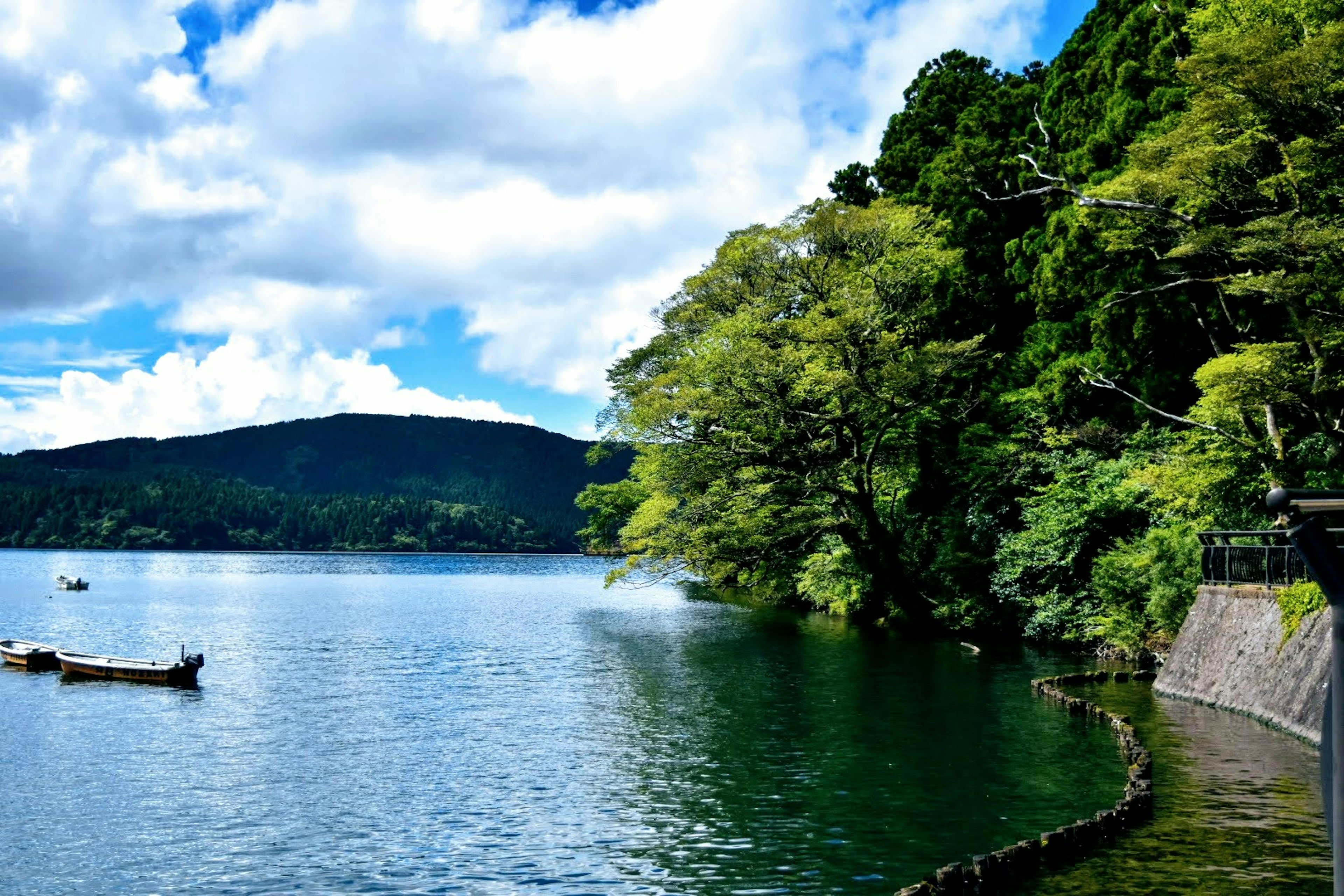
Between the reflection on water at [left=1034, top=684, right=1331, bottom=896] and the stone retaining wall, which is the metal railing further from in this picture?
the stone retaining wall

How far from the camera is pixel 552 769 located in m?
21.4

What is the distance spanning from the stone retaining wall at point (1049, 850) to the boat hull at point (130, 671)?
27.8 m

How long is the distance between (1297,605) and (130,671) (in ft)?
111

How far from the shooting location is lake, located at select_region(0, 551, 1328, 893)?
1507 centimetres

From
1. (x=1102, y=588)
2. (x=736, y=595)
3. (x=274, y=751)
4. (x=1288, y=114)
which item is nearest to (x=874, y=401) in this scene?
(x=1102, y=588)

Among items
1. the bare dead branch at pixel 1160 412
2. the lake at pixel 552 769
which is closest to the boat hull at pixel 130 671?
the lake at pixel 552 769

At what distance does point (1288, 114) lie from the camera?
1008 inches

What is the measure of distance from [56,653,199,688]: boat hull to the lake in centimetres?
56

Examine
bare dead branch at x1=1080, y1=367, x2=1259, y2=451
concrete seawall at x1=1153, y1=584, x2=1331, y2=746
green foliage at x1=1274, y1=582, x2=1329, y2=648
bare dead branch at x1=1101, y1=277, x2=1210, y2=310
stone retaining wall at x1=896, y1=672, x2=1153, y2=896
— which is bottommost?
stone retaining wall at x1=896, y1=672, x2=1153, y2=896

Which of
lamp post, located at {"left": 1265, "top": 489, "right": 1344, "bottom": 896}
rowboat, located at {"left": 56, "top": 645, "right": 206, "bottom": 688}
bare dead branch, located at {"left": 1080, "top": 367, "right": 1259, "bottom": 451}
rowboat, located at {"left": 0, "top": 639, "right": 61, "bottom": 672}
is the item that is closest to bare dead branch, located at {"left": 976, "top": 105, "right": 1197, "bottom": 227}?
bare dead branch, located at {"left": 1080, "top": 367, "right": 1259, "bottom": 451}

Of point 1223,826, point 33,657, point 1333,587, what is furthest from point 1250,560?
point 33,657

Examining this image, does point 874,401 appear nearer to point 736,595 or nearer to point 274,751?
point 274,751

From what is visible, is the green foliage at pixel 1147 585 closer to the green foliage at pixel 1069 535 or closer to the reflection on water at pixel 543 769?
the green foliage at pixel 1069 535

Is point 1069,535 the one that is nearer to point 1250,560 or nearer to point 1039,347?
point 1039,347
